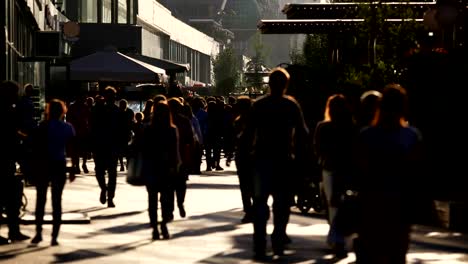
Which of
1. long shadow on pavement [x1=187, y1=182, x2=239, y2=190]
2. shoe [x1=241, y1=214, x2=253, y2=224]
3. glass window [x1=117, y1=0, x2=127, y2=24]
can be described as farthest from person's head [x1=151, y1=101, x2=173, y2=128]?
glass window [x1=117, y1=0, x2=127, y2=24]

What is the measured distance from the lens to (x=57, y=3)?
238ft

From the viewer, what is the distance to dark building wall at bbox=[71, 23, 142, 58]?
8862 centimetres

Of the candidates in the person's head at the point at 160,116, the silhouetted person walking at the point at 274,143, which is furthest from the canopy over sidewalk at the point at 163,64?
the silhouetted person walking at the point at 274,143

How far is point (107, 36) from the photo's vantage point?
8894 centimetres

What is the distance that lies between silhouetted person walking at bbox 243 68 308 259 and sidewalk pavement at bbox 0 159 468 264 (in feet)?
2.13

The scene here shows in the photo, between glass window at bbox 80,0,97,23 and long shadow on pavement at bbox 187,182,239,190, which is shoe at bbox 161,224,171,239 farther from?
glass window at bbox 80,0,97,23

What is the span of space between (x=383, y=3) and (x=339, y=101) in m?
18.9

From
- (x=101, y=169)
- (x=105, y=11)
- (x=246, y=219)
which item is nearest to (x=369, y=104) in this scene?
(x=246, y=219)

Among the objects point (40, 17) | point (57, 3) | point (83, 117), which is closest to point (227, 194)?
point (83, 117)

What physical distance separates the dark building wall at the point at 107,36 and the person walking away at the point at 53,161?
7186 cm

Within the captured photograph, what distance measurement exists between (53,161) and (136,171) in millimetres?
1367

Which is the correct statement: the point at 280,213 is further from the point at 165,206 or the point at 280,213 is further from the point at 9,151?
the point at 9,151

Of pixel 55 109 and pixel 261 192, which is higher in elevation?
pixel 55 109

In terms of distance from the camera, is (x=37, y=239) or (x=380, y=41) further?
(x=380, y=41)
